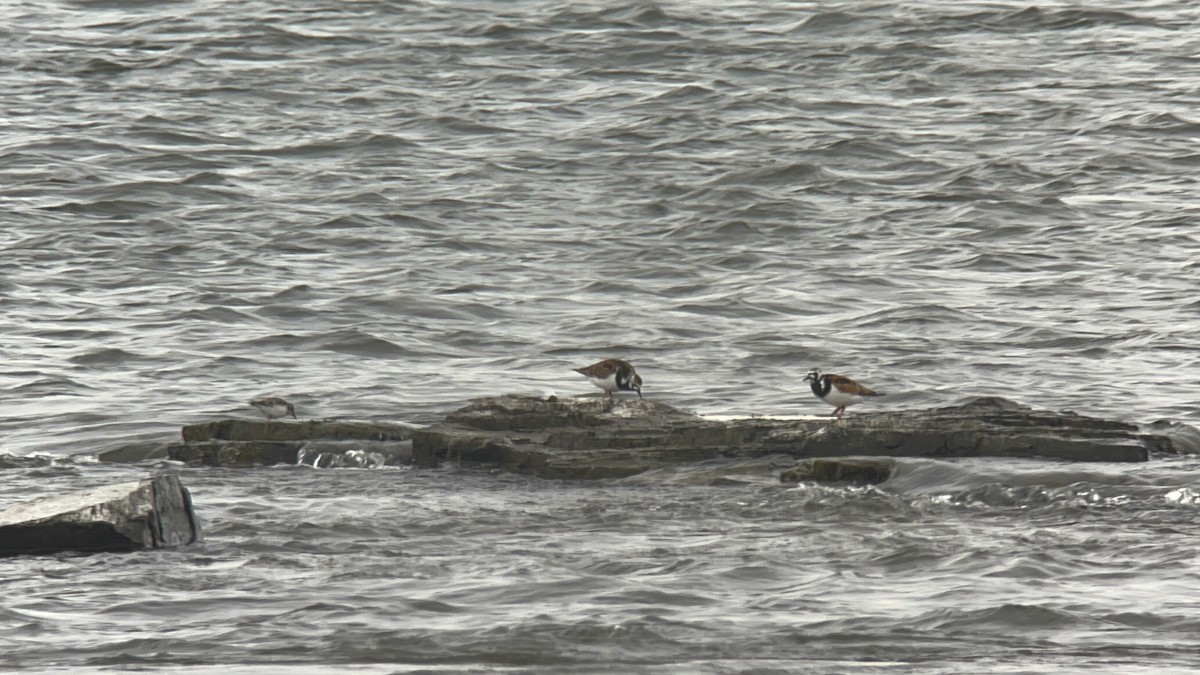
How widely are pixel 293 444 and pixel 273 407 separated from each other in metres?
1.26

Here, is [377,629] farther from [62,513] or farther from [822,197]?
[822,197]

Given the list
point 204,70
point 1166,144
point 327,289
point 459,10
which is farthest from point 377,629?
point 459,10

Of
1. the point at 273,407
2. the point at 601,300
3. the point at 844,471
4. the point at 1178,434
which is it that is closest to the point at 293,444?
the point at 273,407

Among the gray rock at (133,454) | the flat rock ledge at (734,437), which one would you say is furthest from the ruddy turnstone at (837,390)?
the gray rock at (133,454)

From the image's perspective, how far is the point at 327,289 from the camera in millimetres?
23797

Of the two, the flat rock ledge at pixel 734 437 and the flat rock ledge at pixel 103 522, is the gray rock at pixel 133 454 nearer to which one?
the flat rock ledge at pixel 734 437

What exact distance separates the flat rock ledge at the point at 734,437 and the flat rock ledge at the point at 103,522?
331cm

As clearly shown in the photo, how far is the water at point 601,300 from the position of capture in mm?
8992

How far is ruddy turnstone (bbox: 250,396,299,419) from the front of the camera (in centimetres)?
1510

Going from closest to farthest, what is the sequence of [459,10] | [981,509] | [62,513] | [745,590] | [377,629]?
[377,629], [745,590], [62,513], [981,509], [459,10]

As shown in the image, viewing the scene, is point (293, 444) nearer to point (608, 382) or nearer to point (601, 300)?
point (608, 382)

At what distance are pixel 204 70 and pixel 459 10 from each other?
6704mm

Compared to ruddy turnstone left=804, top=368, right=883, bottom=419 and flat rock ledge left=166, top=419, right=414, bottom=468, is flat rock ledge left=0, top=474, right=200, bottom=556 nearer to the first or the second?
flat rock ledge left=166, top=419, right=414, bottom=468

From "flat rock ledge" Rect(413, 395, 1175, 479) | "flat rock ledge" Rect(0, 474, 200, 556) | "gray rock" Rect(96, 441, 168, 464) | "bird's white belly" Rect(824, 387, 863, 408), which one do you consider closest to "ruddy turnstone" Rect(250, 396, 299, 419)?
"gray rock" Rect(96, 441, 168, 464)
